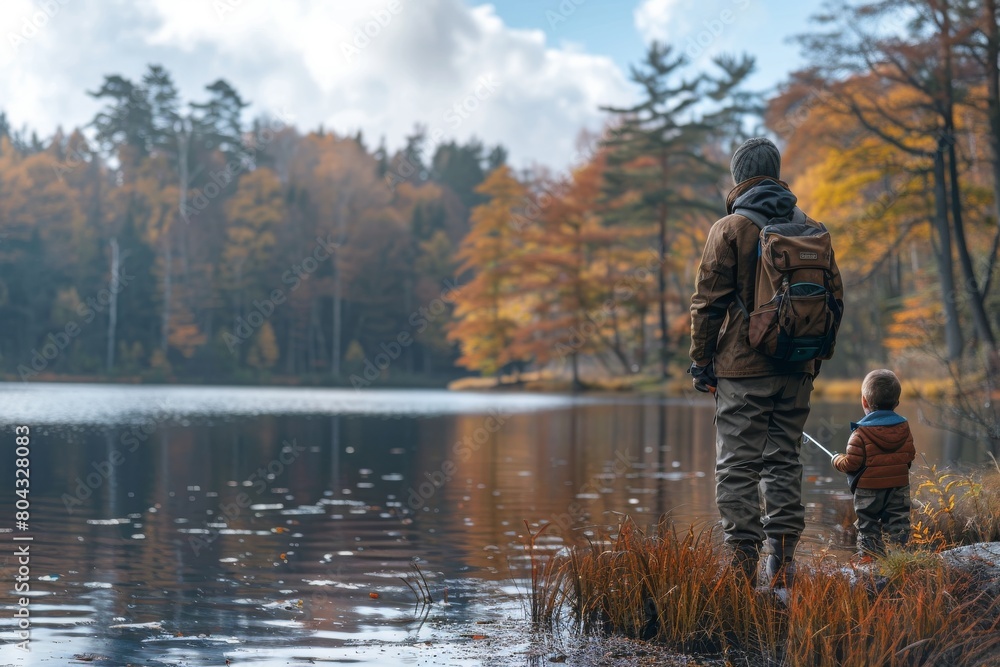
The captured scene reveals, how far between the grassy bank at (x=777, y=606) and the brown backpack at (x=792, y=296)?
3.02 feet

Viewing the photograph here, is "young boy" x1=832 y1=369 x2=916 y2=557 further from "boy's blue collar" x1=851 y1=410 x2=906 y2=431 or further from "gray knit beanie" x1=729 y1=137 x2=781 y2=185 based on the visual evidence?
"gray knit beanie" x1=729 y1=137 x2=781 y2=185

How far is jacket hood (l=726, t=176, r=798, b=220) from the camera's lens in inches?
191

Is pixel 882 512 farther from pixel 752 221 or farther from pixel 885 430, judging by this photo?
pixel 752 221

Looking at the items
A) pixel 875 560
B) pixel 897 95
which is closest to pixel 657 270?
pixel 897 95

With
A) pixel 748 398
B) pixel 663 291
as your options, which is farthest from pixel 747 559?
pixel 663 291

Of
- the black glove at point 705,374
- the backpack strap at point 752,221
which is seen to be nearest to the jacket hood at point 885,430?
the black glove at point 705,374

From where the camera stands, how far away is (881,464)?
207 inches

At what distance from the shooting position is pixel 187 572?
6578 millimetres

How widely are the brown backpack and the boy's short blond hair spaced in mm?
752

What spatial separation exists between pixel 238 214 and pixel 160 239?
4.52 m

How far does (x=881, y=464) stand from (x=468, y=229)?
6848 centimetres

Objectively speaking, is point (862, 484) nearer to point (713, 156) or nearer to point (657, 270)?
point (657, 270)

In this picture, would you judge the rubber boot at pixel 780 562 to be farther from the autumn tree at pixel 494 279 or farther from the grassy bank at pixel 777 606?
the autumn tree at pixel 494 279

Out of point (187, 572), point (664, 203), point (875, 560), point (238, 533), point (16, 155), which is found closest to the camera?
point (875, 560)
